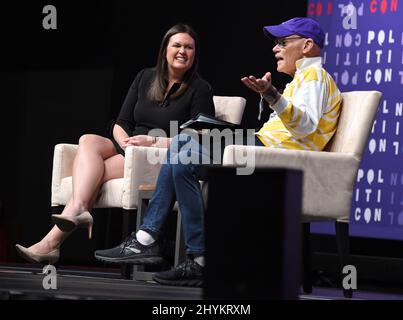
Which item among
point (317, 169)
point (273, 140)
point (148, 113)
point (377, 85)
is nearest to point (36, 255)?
point (148, 113)

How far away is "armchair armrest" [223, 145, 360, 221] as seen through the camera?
330cm

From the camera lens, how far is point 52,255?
12.4 feet

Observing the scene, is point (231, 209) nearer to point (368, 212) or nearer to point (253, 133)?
point (253, 133)

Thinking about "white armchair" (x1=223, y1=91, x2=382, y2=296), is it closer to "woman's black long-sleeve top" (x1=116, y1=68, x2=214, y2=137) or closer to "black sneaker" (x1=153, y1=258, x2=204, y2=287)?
"black sneaker" (x1=153, y1=258, x2=204, y2=287)

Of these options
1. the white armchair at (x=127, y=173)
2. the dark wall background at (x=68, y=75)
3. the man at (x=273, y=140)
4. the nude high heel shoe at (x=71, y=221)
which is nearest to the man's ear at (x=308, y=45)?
the man at (x=273, y=140)

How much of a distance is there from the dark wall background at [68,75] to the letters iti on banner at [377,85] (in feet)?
2.58

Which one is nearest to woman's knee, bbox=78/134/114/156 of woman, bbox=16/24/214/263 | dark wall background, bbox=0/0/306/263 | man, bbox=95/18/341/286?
woman, bbox=16/24/214/263

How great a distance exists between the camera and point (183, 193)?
133 inches

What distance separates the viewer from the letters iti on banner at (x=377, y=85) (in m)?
4.61

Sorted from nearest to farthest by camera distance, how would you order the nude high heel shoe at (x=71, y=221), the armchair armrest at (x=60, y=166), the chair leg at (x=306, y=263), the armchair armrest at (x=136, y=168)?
the nude high heel shoe at (x=71, y=221) → the chair leg at (x=306, y=263) → the armchair armrest at (x=136, y=168) → the armchair armrest at (x=60, y=166)

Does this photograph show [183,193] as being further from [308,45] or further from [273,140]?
[308,45]

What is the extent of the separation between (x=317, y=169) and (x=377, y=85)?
140 cm

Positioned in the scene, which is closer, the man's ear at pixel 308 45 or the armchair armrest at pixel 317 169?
the armchair armrest at pixel 317 169

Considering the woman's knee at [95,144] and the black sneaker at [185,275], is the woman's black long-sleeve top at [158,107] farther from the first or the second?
the black sneaker at [185,275]
